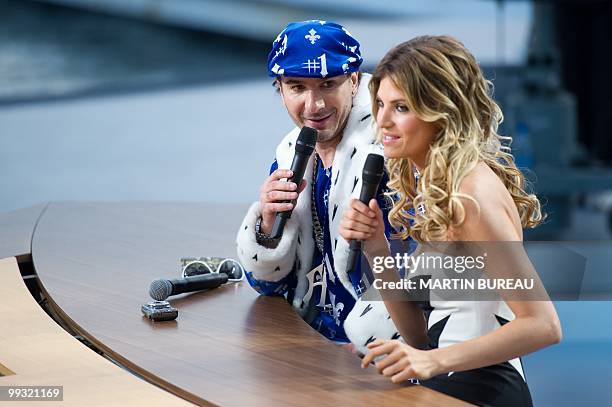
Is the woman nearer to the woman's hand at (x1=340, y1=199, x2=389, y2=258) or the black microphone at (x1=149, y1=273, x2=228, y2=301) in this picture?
the woman's hand at (x1=340, y1=199, x2=389, y2=258)

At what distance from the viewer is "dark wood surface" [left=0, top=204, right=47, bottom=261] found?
7.61 ft

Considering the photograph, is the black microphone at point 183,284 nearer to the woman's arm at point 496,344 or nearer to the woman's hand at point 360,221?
the woman's hand at point 360,221

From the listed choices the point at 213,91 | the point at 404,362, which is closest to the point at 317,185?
the point at 404,362

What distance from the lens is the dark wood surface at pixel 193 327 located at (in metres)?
1.39

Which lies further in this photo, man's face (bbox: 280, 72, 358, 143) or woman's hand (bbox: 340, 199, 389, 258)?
man's face (bbox: 280, 72, 358, 143)

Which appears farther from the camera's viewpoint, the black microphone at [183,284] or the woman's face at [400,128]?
the black microphone at [183,284]

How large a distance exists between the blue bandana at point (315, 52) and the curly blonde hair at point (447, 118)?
26 centimetres

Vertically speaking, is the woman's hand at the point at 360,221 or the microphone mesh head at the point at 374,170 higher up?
the microphone mesh head at the point at 374,170

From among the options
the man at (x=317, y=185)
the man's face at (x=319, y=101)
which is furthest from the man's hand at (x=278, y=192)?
the man's face at (x=319, y=101)

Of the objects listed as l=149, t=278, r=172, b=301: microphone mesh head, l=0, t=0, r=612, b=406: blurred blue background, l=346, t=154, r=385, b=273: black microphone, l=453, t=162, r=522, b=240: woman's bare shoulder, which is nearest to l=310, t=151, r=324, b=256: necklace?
l=149, t=278, r=172, b=301: microphone mesh head

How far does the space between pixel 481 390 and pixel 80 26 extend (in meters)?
8.48

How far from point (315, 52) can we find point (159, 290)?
538 mm

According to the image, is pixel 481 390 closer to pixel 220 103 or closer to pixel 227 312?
pixel 227 312

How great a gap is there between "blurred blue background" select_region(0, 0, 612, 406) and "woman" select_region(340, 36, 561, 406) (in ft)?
14.5
